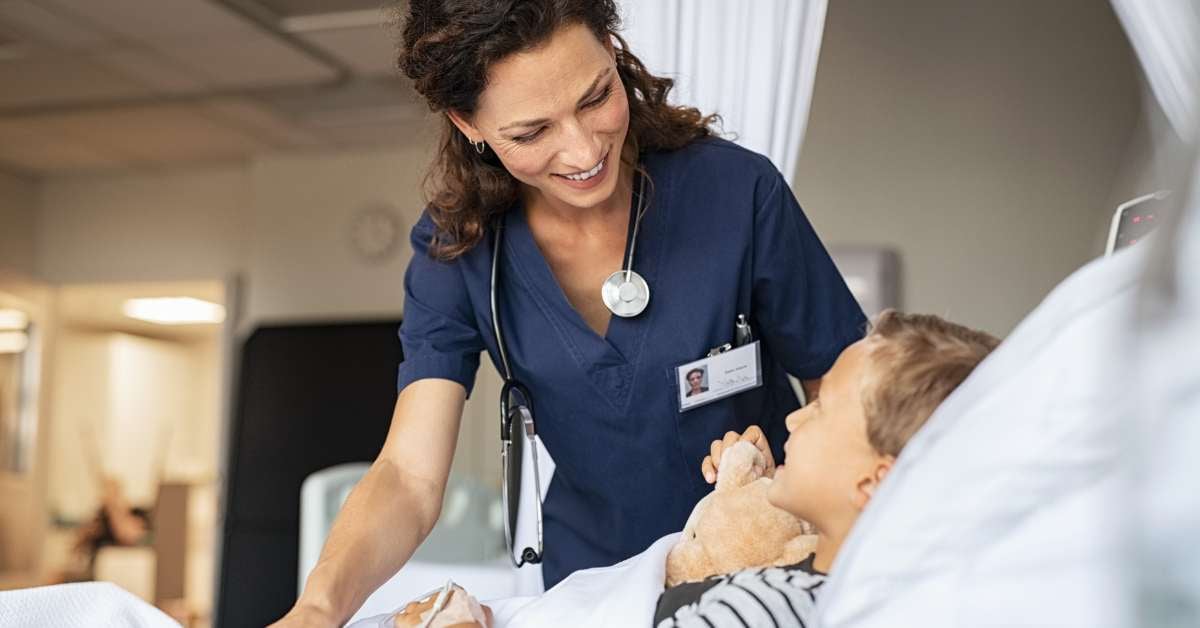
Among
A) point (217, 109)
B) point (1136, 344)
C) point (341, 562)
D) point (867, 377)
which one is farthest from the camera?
point (217, 109)

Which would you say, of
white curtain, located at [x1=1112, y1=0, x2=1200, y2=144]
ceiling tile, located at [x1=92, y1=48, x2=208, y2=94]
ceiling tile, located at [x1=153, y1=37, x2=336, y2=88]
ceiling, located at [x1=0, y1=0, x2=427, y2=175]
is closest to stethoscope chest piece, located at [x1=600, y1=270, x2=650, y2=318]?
white curtain, located at [x1=1112, y1=0, x2=1200, y2=144]

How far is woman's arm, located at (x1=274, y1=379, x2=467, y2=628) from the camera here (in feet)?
3.51

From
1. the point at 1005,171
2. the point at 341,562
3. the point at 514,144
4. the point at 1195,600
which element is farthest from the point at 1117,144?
the point at 1195,600

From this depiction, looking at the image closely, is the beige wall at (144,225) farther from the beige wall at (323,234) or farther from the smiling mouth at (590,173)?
the smiling mouth at (590,173)

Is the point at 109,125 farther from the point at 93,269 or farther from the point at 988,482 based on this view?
the point at 988,482

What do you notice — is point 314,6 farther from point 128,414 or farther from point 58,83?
point 128,414

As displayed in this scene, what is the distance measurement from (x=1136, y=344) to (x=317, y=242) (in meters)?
5.03

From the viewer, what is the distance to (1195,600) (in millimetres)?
431

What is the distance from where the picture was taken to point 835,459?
35.3 inches

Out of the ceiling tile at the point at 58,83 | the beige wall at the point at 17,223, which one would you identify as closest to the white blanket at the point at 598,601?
the ceiling tile at the point at 58,83

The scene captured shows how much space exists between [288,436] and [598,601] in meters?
4.20

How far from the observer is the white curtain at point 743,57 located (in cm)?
183

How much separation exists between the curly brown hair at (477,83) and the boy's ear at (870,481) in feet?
1.88

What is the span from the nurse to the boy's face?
0.43 meters
